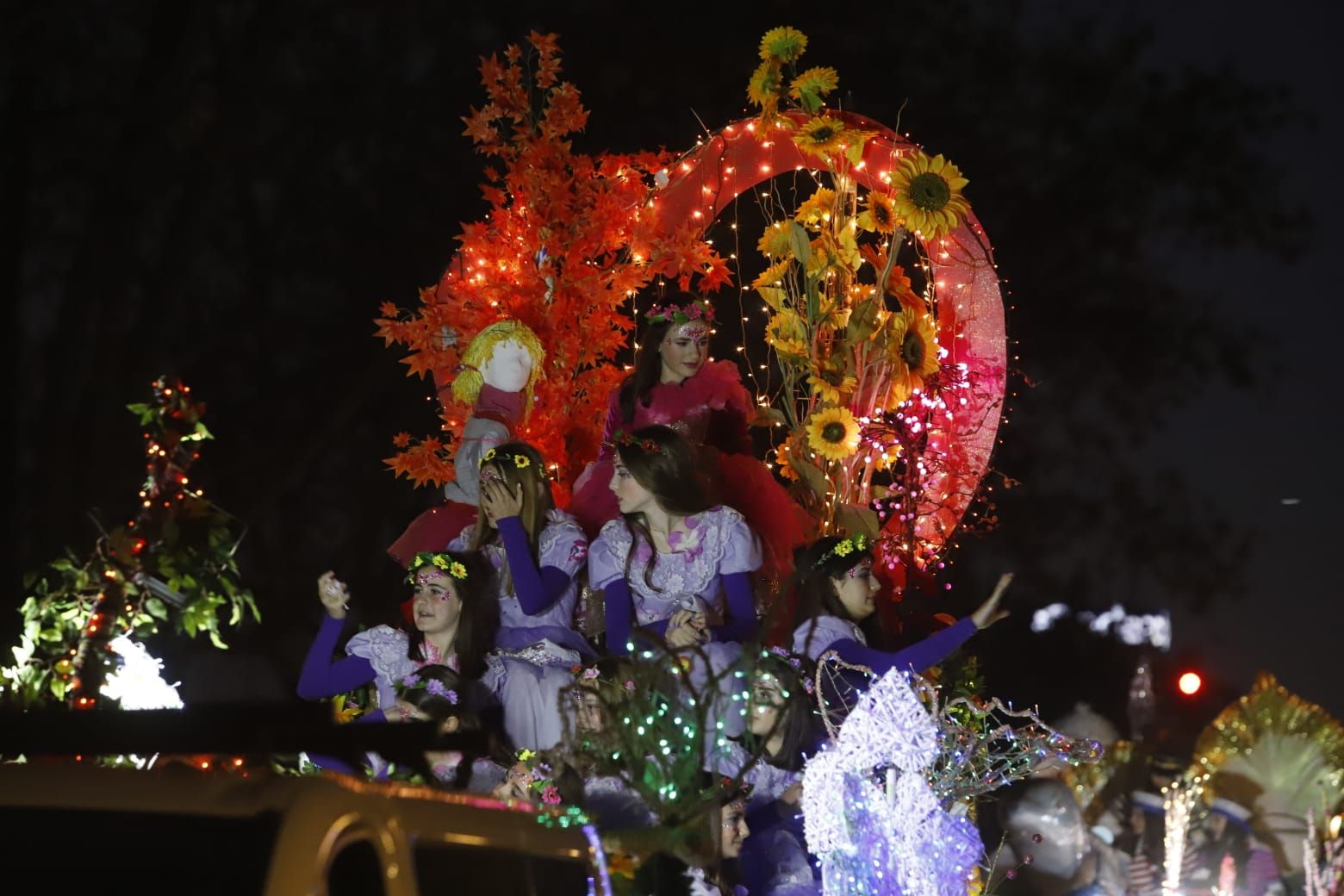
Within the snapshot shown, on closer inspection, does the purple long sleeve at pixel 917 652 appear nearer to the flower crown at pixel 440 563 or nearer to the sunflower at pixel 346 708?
the flower crown at pixel 440 563

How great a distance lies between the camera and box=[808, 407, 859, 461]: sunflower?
901cm

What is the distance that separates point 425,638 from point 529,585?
0.46 m

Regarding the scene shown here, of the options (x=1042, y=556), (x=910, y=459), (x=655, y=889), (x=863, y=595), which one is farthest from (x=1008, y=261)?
(x=655, y=889)

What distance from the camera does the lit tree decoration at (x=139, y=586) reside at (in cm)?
802

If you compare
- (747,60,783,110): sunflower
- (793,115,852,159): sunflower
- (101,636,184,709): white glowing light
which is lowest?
(101,636,184,709): white glowing light

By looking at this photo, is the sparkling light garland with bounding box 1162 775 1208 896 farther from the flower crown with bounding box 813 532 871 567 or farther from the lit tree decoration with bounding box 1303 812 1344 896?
the flower crown with bounding box 813 532 871 567

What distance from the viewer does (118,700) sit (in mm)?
8039

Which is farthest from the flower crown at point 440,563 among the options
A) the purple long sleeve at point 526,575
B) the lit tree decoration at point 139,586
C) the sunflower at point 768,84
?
the sunflower at point 768,84

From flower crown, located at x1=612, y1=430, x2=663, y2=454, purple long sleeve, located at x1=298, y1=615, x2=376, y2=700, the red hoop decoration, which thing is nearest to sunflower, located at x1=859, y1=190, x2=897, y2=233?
the red hoop decoration

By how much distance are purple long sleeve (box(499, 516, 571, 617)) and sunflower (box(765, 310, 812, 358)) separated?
7.06 ft

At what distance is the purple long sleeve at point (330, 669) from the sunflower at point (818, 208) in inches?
130

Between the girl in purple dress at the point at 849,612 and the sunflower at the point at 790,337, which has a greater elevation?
the sunflower at the point at 790,337

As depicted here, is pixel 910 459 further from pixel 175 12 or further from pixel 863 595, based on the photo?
pixel 175 12

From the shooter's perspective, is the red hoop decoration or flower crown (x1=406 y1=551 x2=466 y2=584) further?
the red hoop decoration
